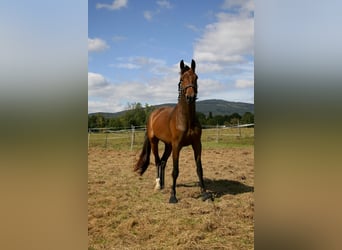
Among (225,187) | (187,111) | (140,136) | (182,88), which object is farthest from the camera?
(140,136)

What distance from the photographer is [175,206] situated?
7.07 ft

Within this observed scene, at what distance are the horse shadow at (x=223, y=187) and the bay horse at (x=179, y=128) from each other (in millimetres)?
104

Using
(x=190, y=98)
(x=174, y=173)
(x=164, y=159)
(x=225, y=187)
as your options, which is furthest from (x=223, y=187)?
(x=190, y=98)

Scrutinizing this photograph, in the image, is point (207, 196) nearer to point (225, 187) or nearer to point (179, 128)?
point (225, 187)

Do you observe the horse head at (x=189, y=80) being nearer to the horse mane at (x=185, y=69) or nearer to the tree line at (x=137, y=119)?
the horse mane at (x=185, y=69)

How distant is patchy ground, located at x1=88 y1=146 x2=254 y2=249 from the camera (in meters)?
1.88

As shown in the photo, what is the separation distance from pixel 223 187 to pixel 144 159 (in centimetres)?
72

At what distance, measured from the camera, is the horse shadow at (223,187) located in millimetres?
2141
